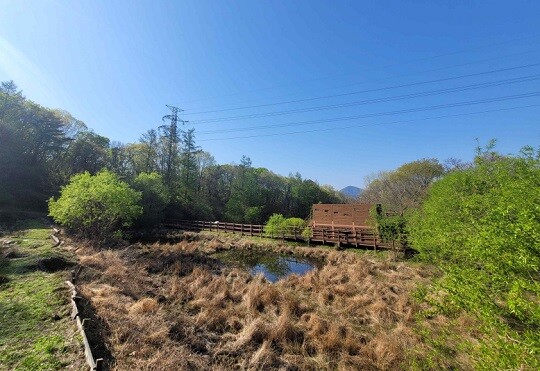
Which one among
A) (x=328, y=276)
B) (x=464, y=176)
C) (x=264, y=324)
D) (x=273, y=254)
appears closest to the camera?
(x=264, y=324)

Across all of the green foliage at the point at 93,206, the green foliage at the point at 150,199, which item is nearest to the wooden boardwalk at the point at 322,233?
the green foliage at the point at 150,199

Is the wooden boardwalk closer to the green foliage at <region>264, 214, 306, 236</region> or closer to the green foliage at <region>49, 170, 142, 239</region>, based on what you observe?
the green foliage at <region>264, 214, 306, 236</region>

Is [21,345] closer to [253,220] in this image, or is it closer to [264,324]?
[264,324]

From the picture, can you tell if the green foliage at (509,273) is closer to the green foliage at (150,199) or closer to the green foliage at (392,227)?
the green foliage at (392,227)

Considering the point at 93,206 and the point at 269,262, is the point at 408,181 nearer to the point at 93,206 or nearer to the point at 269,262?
the point at 269,262

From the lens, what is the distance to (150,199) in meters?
29.5

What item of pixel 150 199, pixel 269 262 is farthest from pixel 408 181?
pixel 150 199

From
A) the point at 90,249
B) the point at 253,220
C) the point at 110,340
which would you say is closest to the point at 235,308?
the point at 110,340

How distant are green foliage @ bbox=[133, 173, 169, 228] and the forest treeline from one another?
198 mm

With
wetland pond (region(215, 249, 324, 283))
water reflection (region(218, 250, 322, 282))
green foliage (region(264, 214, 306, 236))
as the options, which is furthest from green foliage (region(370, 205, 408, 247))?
green foliage (region(264, 214, 306, 236))

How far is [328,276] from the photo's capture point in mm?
12859

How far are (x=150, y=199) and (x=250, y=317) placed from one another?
82.0 feet

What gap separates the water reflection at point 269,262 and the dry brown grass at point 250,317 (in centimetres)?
269

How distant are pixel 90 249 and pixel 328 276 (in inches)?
488
